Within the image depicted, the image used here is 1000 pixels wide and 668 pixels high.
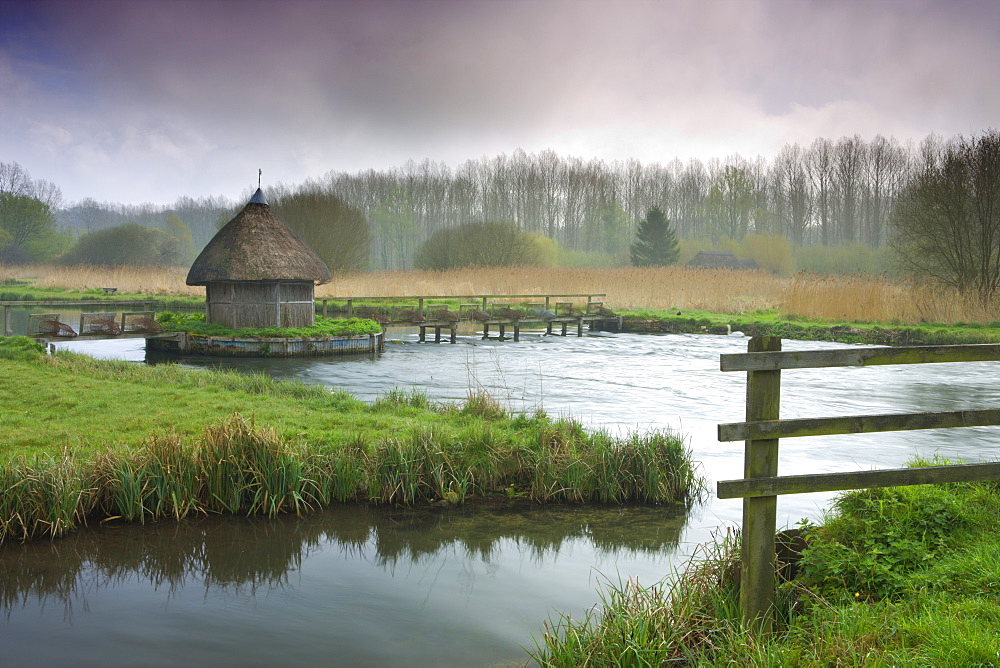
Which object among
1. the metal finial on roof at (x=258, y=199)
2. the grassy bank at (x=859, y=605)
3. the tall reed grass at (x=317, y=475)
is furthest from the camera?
the metal finial on roof at (x=258, y=199)

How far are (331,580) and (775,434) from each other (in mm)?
3643

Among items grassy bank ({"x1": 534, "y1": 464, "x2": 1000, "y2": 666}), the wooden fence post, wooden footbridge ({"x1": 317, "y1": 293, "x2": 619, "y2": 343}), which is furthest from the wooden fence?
wooden footbridge ({"x1": 317, "y1": 293, "x2": 619, "y2": 343})

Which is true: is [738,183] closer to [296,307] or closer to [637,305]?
[637,305]

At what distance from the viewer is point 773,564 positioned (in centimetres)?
381

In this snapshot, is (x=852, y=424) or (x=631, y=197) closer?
(x=852, y=424)

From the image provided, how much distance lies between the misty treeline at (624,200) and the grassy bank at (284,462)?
168 ft

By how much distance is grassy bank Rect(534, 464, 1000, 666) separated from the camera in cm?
313

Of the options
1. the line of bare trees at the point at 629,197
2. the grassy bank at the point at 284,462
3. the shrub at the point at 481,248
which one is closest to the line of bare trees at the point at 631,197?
the line of bare trees at the point at 629,197

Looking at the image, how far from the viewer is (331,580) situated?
221 inches

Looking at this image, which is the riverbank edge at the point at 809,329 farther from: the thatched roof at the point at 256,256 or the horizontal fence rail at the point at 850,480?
the horizontal fence rail at the point at 850,480

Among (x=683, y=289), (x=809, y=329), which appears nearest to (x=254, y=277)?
(x=809, y=329)

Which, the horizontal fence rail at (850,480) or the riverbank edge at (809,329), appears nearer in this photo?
the horizontal fence rail at (850,480)

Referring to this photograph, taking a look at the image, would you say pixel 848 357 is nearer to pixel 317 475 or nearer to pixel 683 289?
pixel 317 475

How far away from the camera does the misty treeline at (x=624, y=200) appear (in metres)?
64.4
